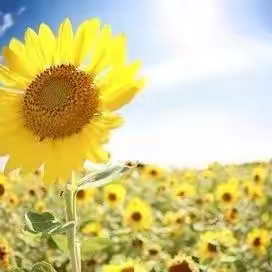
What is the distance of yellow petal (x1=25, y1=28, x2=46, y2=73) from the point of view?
572mm

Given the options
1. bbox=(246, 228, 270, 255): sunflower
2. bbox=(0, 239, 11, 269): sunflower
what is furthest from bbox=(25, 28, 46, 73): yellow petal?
bbox=(246, 228, 270, 255): sunflower

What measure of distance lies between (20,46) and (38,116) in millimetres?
53

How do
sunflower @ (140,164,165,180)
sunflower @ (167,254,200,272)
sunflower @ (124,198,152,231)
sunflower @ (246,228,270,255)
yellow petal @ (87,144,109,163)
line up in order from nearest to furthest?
yellow petal @ (87,144,109,163)
sunflower @ (167,254,200,272)
sunflower @ (246,228,270,255)
sunflower @ (124,198,152,231)
sunflower @ (140,164,165,180)

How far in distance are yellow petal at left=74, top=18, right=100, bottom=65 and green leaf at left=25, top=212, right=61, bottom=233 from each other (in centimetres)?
12

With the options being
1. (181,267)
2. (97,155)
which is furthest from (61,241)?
(181,267)

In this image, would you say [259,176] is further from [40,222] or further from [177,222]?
[40,222]

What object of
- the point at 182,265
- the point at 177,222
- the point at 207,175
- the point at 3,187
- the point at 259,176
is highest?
the point at 207,175

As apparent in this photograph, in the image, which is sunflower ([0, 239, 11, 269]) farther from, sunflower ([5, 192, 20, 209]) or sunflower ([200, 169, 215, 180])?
sunflower ([200, 169, 215, 180])

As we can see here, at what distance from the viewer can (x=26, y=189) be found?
218cm

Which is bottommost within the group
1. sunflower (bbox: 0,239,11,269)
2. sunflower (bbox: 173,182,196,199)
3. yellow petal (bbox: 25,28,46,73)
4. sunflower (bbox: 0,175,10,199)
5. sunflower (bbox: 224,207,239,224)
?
yellow petal (bbox: 25,28,46,73)

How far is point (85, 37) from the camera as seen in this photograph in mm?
556

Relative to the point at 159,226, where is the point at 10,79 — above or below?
below

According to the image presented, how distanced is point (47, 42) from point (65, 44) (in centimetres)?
1

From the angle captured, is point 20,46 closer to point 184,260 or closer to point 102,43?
point 102,43
